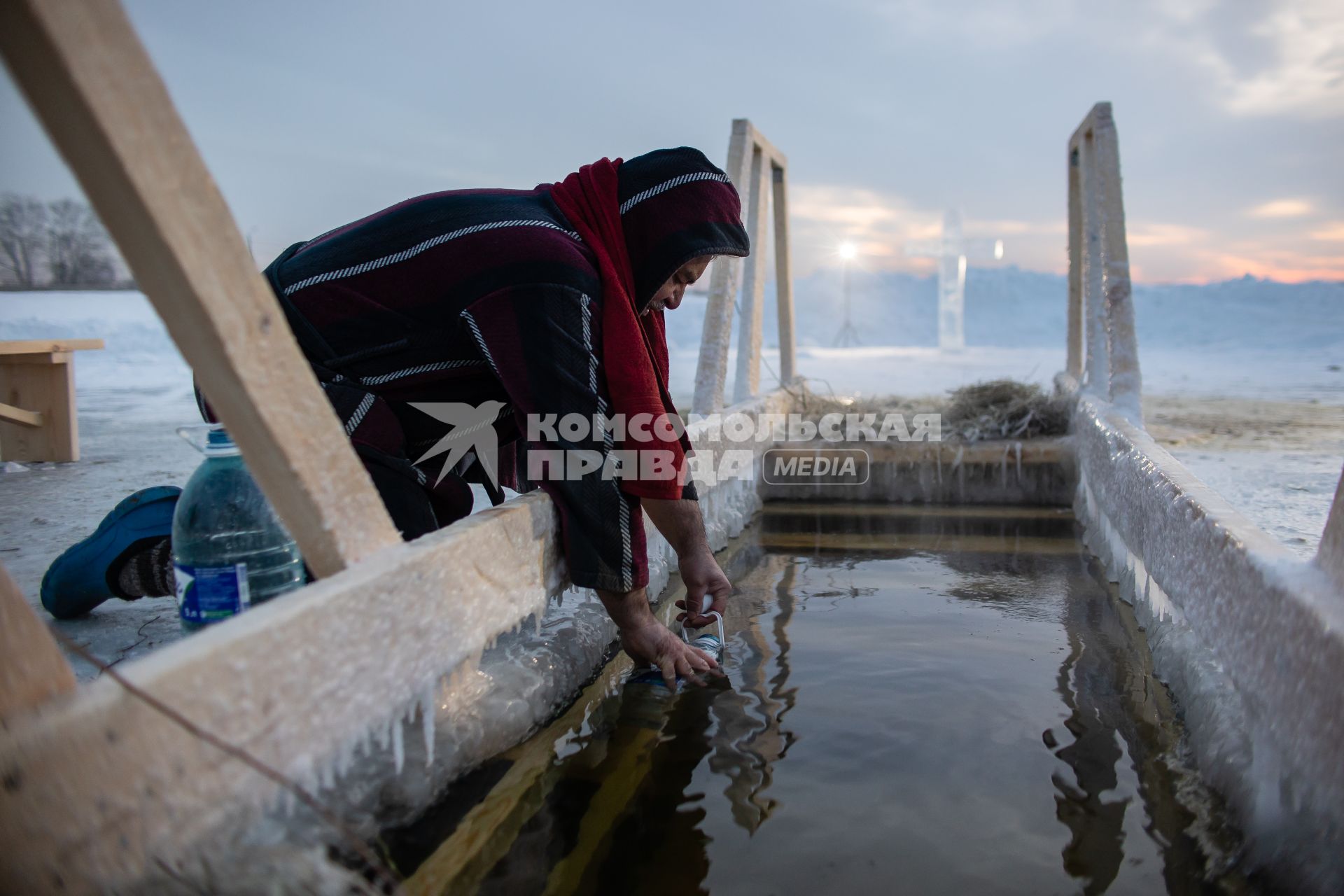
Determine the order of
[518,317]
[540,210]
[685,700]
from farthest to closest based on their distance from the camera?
[685,700] → [540,210] → [518,317]

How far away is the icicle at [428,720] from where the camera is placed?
1730 millimetres

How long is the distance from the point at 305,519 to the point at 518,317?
68 cm

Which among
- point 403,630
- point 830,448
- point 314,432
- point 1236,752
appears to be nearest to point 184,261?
point 314,432

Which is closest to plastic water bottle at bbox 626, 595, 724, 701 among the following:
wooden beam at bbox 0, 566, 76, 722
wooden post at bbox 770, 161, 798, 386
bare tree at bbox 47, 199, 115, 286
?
wooden beam at bbox 0, 566, 76, 722

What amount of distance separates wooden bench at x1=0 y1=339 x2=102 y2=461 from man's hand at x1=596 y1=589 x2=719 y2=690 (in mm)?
4804

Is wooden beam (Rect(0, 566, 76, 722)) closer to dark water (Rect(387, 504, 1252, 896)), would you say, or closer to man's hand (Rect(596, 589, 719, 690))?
dark water (Rect(387, 504, 1252, 896))

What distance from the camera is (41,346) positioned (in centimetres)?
525

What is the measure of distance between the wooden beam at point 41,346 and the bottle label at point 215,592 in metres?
4.32

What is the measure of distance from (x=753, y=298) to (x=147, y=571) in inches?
163

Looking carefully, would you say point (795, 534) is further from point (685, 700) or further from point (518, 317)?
point (518, 317)

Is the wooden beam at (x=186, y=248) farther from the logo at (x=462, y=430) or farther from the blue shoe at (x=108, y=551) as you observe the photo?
the blue shoe at (x=108, y=551)

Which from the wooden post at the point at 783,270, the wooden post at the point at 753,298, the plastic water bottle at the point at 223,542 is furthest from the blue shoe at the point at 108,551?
the wooden post at the point at 783,270

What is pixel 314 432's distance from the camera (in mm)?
1446

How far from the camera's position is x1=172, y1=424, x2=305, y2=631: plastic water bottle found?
1.78 metres
